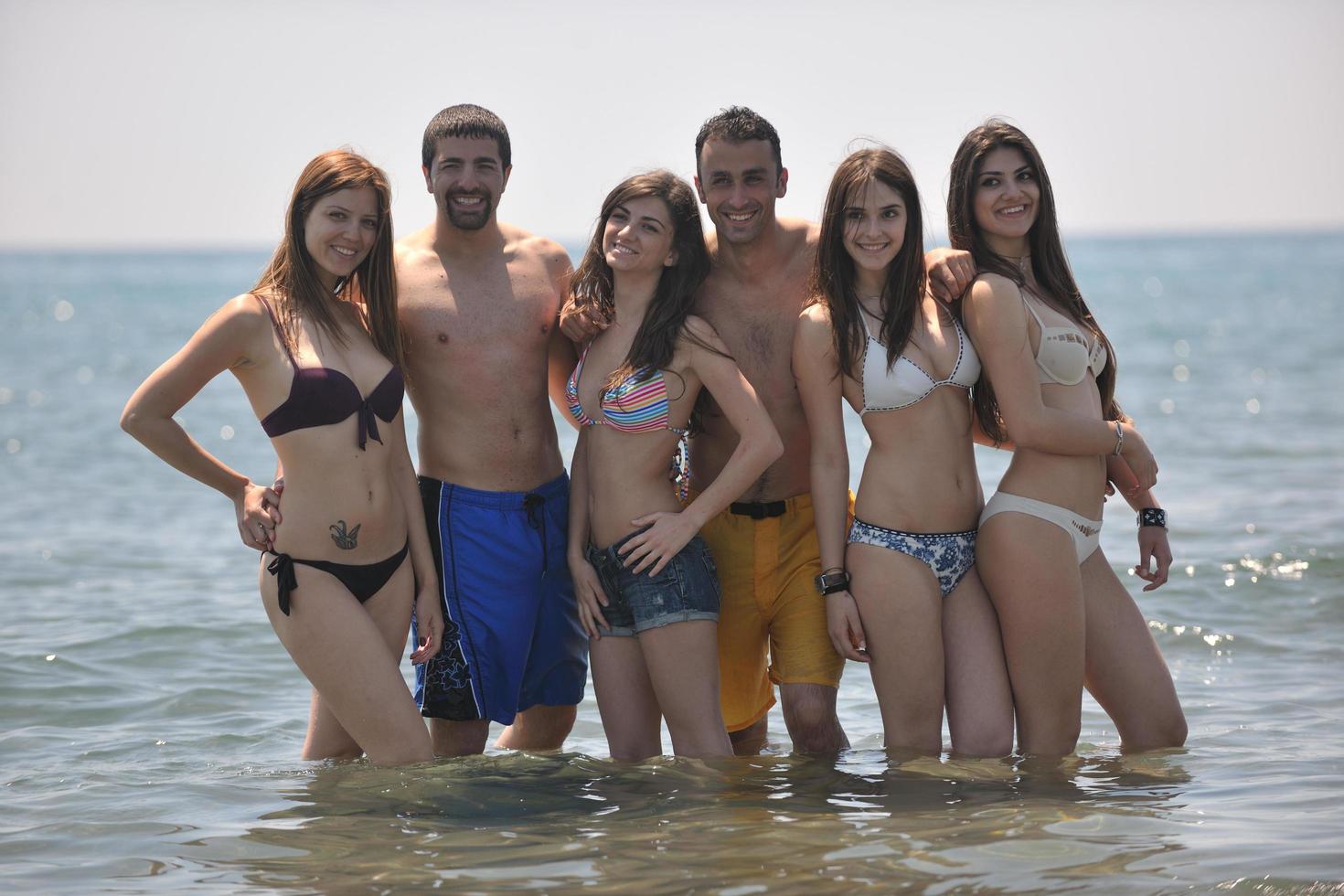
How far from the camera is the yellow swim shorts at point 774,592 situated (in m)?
5.17

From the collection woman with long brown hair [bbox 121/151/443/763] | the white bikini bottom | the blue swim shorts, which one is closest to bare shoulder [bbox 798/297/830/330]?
the white bikini bottom

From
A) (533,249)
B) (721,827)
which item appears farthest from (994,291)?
(721,827)

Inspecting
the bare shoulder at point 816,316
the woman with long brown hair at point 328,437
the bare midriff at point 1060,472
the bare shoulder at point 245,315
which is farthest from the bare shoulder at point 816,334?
the bare shoulder at point 245,315

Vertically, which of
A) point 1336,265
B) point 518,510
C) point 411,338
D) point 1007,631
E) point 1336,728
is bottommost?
point 1336,728

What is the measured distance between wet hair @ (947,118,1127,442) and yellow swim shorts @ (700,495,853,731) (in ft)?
2.83

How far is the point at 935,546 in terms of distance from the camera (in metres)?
4.89

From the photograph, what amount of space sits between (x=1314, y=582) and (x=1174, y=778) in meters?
4.48

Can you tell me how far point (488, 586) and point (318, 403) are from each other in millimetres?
1025

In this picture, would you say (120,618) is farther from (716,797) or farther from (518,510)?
(716,797)

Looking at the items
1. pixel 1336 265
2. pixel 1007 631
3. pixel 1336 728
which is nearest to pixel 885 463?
pixel 1007 631

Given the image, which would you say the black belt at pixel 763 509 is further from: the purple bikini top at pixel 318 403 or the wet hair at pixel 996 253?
the purple bikini top at pixel 318 403

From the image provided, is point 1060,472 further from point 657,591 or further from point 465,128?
point 465,128

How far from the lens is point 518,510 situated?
528 centimetres

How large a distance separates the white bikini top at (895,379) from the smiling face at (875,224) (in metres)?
0.27
